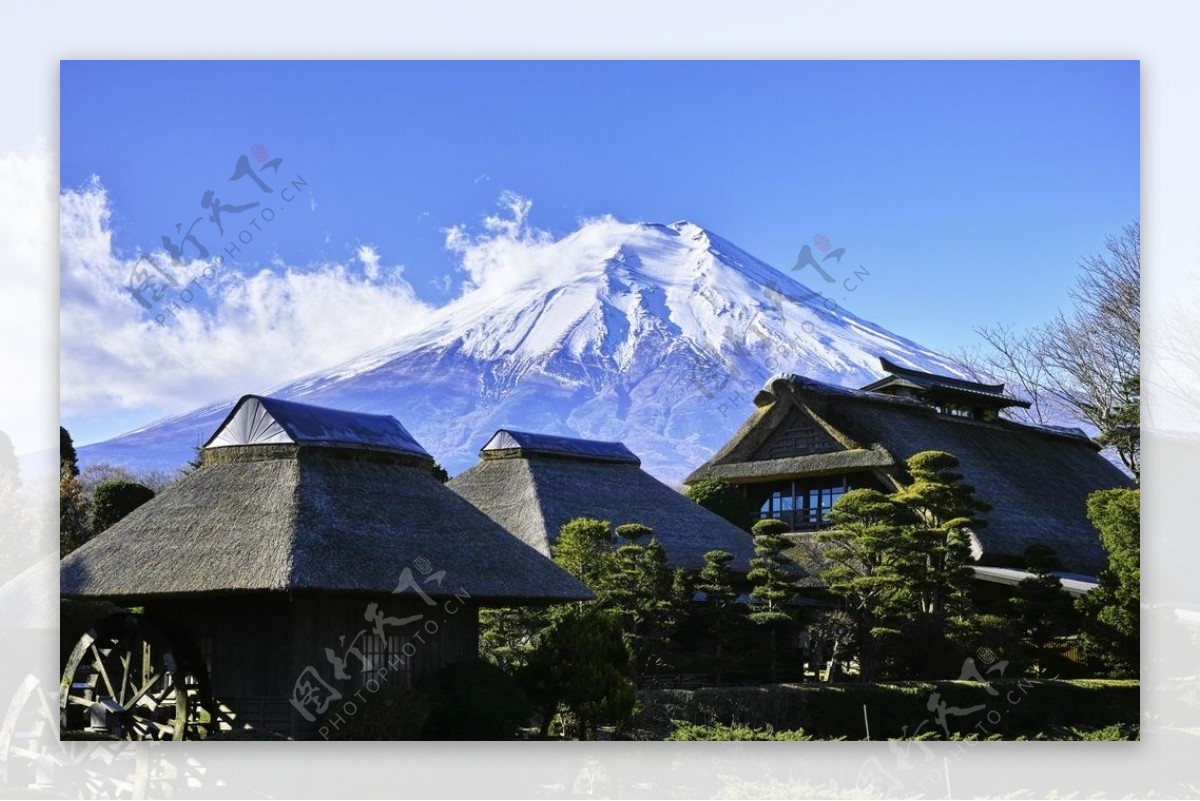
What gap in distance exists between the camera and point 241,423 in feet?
50.6

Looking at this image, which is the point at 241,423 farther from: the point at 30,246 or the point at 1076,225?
the point at 1076,225

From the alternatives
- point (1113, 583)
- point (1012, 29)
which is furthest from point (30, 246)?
point (1113, 583)

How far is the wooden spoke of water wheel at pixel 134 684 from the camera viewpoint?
42.9ft

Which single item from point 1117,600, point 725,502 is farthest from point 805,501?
point 1117,600

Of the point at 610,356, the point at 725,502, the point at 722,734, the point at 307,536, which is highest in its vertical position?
the point at 610,356

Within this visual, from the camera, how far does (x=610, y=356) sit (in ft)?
65.2

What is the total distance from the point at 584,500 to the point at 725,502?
2756 millimetres

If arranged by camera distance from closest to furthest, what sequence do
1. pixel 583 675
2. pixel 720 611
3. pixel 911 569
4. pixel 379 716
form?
pixel 379 716 < pixel 583 675 < pixel 911 569 < pixel 720 611

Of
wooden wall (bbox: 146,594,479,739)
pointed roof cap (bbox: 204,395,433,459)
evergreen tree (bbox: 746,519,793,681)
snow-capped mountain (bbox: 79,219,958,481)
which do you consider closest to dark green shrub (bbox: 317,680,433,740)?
wooden wall (bbox: 146,594,479,739)

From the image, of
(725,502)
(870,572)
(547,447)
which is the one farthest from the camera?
(725,502)

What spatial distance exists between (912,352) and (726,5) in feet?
20.8

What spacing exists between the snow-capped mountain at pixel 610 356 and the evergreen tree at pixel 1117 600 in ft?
9.65

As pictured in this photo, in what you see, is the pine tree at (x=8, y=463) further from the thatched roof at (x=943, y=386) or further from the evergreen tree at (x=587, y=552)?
the thatched roof at (x=943, y=386)

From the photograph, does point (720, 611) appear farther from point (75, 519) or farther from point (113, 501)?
point (75, 519)
